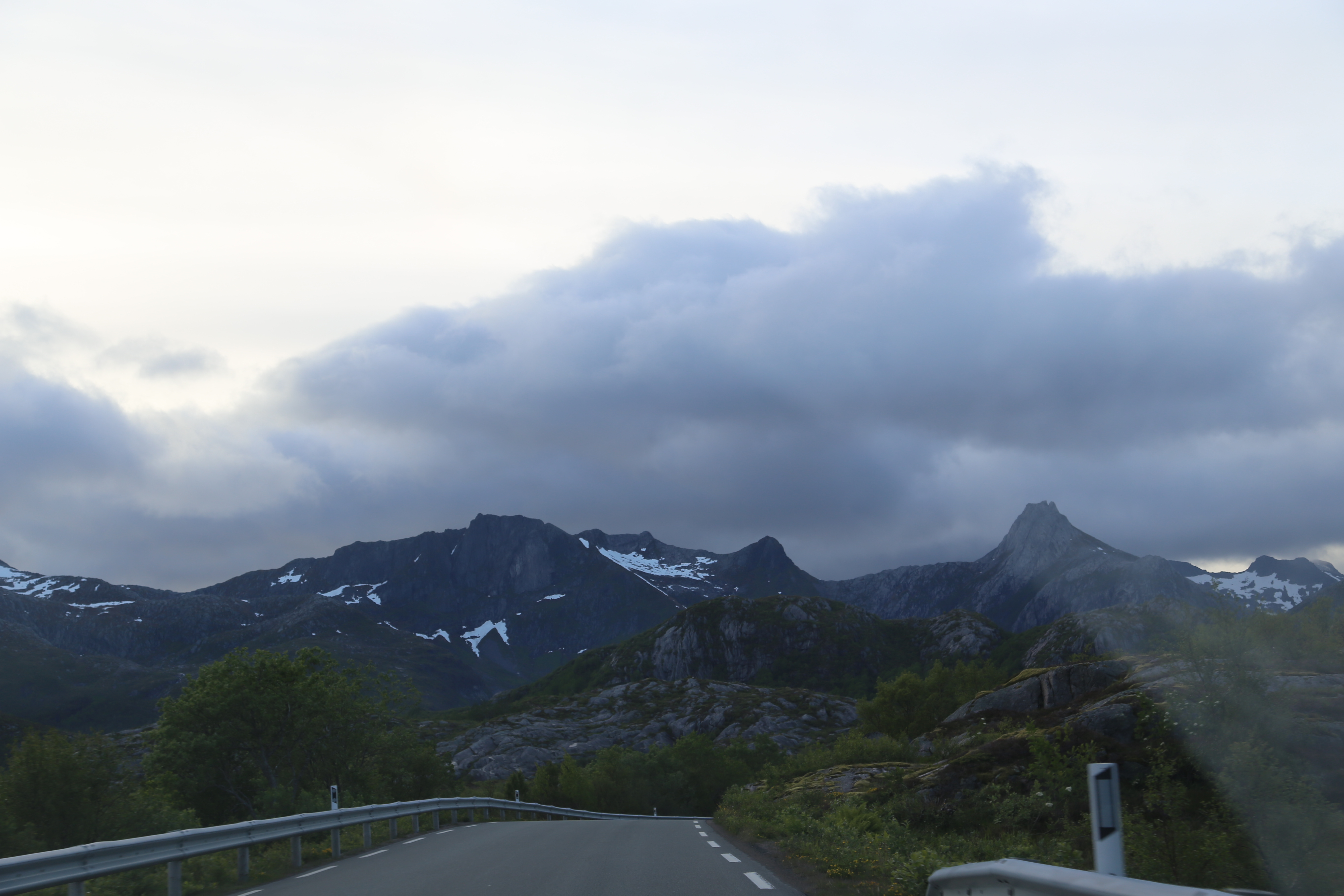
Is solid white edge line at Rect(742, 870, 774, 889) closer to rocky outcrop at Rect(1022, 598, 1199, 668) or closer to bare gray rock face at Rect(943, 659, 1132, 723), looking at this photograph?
rocky outcrop at Rect(1022, 598, 1199, 668)

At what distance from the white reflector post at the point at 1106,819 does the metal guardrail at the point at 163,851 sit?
29.9ft

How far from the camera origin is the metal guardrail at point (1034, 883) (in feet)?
13.6

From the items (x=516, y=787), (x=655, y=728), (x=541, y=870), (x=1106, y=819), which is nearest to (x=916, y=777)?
Answer: (x=541, y=870)

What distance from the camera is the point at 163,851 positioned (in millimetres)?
11219

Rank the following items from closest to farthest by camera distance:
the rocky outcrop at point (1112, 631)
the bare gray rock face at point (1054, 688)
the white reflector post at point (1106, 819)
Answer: the white reflector post at point (1106, 819) < the rocky outcrop at point (1112, 631) < the bare gray rock face at point (1054, 688)

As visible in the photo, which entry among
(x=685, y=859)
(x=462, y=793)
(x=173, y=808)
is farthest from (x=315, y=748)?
(x=685, y=859)

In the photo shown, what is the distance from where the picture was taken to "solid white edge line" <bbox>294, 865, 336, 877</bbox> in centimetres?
1366

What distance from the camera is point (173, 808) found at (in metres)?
39.4

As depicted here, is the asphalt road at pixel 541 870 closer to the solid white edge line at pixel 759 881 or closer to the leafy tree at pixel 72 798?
the solid white edge line at pixel 759 881

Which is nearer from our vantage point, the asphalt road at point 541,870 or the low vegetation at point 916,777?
the asphalt road at point 541,870

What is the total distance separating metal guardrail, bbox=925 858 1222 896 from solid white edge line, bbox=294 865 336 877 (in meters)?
10.7

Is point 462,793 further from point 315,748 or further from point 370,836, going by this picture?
point 370,836

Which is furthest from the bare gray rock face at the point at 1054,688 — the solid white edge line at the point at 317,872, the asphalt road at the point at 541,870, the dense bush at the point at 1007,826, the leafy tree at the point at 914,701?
the leafy tree at the point at 914,701

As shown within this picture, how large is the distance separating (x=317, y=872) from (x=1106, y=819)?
13.3 m
